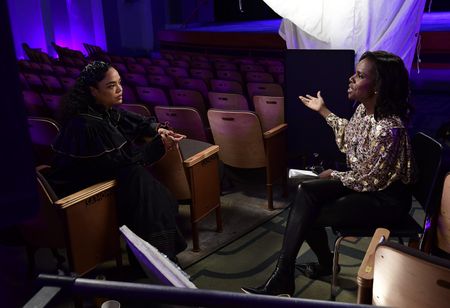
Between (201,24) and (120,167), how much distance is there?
41.5 feet

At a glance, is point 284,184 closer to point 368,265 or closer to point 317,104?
point 317,104

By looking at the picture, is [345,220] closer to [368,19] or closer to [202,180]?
[202,180]

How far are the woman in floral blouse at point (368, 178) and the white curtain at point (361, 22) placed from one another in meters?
0.73

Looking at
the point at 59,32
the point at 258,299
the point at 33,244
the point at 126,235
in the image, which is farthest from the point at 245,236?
the point at 59,32

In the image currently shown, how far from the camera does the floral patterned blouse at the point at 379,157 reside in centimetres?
208

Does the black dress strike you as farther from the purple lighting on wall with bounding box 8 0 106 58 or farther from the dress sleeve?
the purple lighting on wall with bounding box 8 0 106 58

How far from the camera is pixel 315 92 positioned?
9.64 feet

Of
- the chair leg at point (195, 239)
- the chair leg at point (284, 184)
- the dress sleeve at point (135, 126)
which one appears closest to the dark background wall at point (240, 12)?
the chair leg at point (284, 184)

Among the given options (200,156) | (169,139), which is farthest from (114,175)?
(200,156)

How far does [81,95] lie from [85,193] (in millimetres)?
559

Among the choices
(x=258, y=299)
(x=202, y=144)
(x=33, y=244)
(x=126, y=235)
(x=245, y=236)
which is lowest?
(x=245, y=236)

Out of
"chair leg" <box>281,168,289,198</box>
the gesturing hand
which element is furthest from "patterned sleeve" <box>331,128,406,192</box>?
"chair leg" <box>281,168,289,198</box>

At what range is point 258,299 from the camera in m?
0.69

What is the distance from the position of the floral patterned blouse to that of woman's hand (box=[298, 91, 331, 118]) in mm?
420
